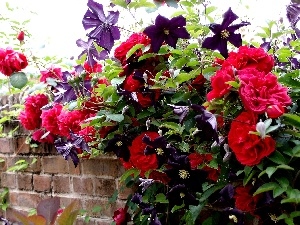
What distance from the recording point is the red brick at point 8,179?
1.80 metres

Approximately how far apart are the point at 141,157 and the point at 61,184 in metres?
0.62

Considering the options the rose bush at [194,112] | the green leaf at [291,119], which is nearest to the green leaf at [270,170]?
the rose bush at [194,112]

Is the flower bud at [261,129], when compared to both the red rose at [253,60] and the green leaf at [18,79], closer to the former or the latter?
the red rose at [253,60]

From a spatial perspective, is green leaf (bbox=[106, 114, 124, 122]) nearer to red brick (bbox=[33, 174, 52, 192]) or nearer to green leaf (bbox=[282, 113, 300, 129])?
green leaf (bbox=[282, 113, 300, 129])

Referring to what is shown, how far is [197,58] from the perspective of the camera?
104 centimetres

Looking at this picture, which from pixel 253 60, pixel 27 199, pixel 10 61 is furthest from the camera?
pixel 27 199

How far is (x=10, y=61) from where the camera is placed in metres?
1.47

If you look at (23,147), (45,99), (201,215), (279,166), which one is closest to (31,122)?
(45,99)

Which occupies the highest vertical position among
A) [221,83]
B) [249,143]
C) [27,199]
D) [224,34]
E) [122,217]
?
[224,34]

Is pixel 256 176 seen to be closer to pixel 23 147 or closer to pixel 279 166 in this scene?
pixel 279 166

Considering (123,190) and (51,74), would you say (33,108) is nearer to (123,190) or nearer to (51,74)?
(51,74)

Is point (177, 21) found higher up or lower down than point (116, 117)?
higher up

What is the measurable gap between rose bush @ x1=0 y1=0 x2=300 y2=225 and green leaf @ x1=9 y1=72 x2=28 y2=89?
0.91ft

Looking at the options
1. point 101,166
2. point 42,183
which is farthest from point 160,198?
point 42,183
